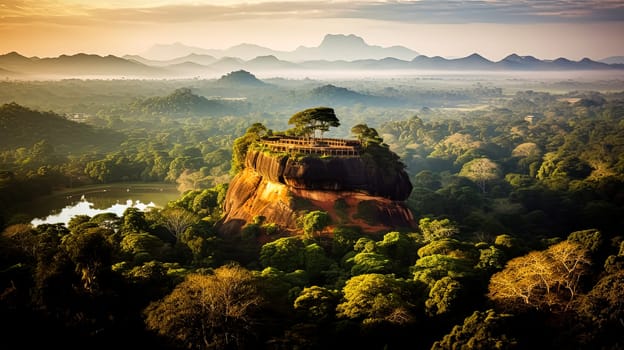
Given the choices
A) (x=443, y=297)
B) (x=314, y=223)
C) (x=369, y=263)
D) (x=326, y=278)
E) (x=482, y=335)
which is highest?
(x=314, y=223)

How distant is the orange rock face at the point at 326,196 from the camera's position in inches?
1395

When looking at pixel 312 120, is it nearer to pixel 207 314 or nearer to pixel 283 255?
pixel 283 255

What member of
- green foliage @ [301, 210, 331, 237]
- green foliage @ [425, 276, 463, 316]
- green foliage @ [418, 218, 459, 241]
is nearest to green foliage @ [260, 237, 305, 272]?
green foliage @ [301, 210, 331, 237]

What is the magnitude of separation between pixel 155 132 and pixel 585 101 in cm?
14437

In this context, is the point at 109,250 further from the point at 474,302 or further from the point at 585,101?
the point at 585,101

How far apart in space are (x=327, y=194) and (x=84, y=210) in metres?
33.0

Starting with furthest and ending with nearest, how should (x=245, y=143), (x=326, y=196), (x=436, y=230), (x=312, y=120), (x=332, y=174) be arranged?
(x=245, y=143) → (x=312, y=120) → (x=326, y=196) → (x=332, y=174) → (x=436, y=230)

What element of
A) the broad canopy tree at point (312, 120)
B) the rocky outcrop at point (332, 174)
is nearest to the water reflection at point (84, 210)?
the broad canopy tree at point (312, 120)

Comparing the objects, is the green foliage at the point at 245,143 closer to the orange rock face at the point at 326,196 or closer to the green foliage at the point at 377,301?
the orange rock face at the point at 326,196

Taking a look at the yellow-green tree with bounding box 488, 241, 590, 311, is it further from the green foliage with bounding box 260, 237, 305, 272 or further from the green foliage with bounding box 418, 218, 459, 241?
the green foliage with bounding box 260, 237, 305, 272

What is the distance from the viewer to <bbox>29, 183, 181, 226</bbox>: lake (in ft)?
174

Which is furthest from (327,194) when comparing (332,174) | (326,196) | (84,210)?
(84,210)

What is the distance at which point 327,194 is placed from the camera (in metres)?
36.5

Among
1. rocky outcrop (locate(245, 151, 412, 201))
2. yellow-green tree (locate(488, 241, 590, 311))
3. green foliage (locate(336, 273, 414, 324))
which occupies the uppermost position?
rocky outcrop (locate(245, 151, 412, 201))
